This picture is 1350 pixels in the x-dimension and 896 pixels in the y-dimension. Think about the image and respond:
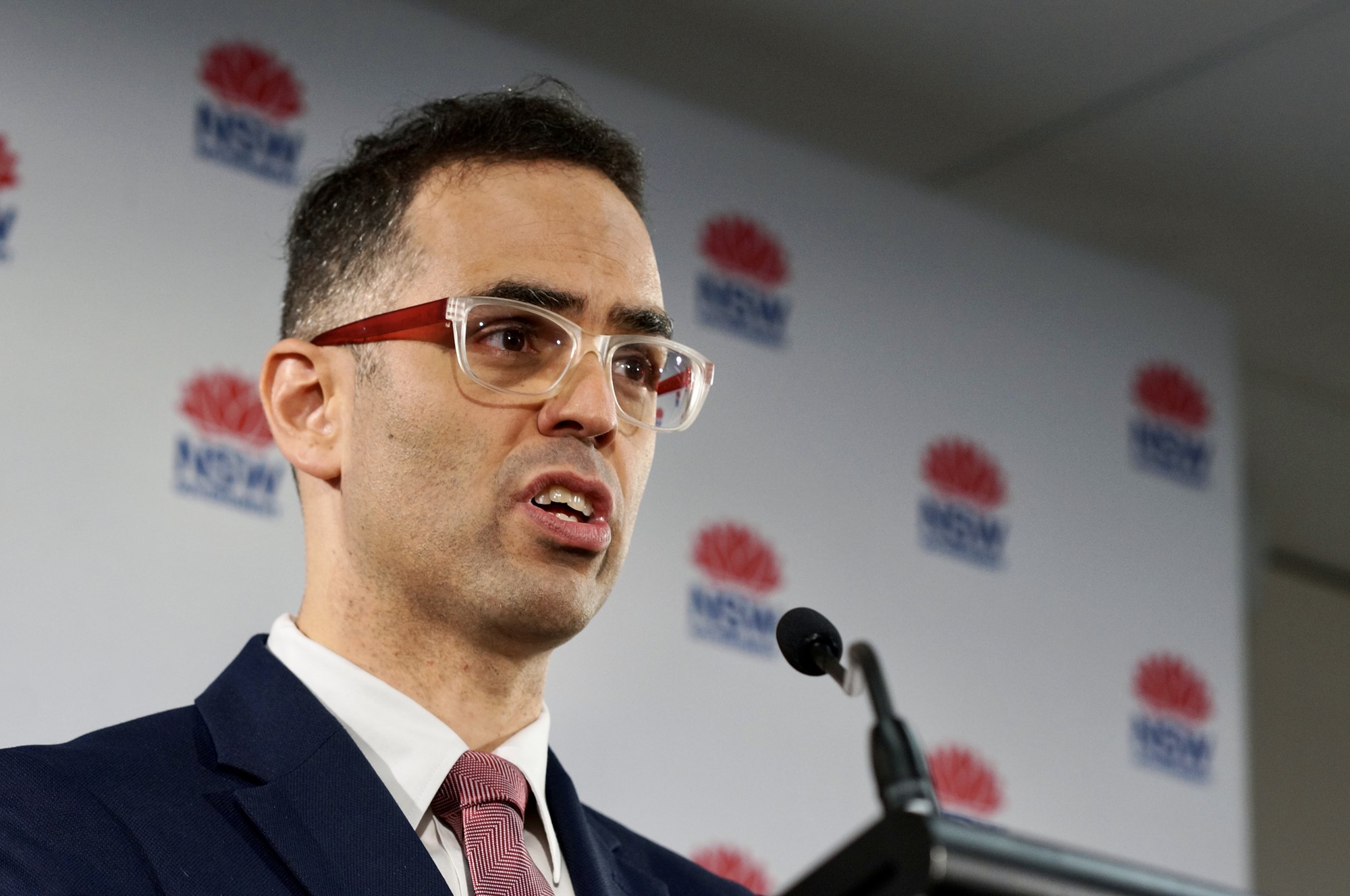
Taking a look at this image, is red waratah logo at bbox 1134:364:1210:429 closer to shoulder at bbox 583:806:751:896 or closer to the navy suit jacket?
shoulder at bbox 583:806:751:896

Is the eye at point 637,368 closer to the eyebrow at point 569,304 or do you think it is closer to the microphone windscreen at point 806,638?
the eyebrow at point 569,304

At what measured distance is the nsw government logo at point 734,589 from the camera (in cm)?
319

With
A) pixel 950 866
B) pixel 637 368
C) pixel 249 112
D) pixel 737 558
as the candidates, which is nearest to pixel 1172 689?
pixel 737 558

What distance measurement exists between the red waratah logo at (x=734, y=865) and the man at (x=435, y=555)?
1.22 m

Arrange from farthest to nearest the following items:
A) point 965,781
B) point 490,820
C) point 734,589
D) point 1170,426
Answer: point 1170,426, point 965,781, point 734,589, point 490,820

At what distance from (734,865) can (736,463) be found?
29.4 inches

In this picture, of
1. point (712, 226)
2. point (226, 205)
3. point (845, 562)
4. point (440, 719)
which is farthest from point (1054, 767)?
point (440, 719)

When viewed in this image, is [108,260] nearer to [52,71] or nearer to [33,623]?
[52,71]

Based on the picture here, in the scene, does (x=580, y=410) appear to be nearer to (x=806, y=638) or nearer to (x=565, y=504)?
(x=565, y=504)

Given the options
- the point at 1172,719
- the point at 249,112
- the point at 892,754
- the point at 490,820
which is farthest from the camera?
the point at 1172,719

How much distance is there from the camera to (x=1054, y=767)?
3.52m

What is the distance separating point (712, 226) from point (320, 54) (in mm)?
820

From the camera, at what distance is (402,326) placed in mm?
1698

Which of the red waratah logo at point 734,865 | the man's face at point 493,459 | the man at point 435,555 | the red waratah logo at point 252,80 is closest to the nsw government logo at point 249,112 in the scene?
the red waratah logo at point 252,80
